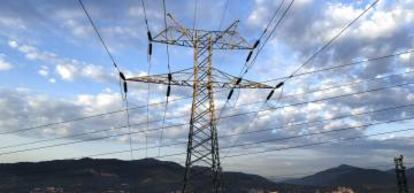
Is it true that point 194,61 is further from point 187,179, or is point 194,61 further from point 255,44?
point 187,179

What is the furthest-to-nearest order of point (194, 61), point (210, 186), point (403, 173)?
1. point (403, 173)
2. point (194, 61)
3. point (210, 186)

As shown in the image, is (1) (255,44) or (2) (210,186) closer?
(2) (210,186)

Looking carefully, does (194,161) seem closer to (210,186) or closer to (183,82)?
(210,186)

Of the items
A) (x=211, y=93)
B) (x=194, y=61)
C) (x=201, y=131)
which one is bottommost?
(x=201, y=131)

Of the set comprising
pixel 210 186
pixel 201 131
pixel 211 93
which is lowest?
pixel 210 186

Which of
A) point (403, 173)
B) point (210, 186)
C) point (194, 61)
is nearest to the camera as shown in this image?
point (210, 186)

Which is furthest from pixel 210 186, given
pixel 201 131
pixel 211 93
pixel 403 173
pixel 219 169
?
pixel 403 173

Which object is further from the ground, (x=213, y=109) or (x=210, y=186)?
(x=213, y=109)

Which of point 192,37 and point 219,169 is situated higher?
point 192,37

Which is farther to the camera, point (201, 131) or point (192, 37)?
point (192, 37)

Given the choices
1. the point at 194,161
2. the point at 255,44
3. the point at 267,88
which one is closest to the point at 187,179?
the point at 194,161
